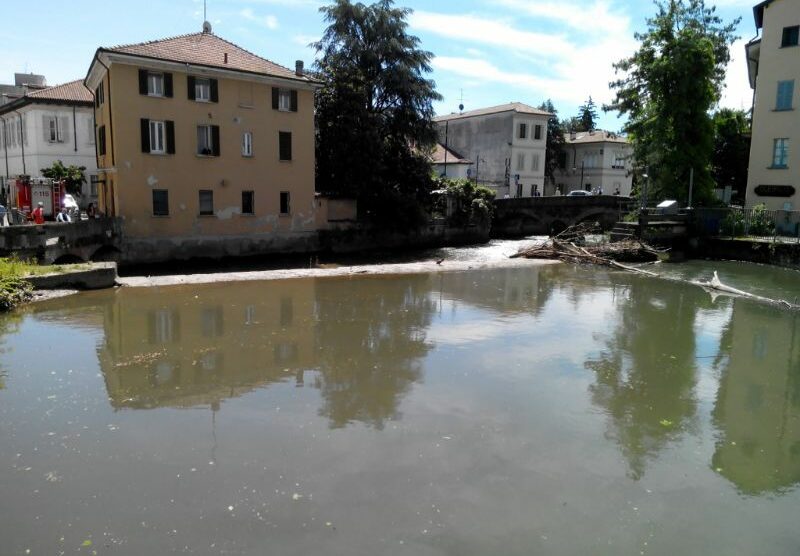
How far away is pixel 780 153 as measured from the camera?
34.1 meters

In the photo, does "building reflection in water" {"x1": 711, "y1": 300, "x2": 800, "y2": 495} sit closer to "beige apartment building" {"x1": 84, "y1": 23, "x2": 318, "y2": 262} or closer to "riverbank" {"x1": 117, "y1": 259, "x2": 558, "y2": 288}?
"riverbank" {"x1": 117, "y1": 259, "x2": 558, "y2": 288}

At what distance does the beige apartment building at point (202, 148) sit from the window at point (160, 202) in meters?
0.05

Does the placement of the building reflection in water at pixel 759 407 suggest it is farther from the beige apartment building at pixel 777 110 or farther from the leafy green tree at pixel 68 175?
the leafy green tree at pixel 68 175

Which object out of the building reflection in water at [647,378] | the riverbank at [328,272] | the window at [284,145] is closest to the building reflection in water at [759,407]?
the building reflection in water at [647,378]

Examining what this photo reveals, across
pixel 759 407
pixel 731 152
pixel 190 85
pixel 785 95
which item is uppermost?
pixel 785 95

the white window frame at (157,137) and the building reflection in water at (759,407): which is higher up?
the white window frame at (157,137)

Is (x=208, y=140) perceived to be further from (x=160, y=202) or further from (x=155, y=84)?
(x=160, y=202)

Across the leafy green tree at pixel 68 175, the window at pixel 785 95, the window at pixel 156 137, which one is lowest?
the leafy green tree at pixel 68 175

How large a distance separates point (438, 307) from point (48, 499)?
14147 mm

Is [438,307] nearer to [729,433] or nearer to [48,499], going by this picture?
[729,433]

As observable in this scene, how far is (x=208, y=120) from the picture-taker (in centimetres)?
2980

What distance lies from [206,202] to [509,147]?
34.6 m

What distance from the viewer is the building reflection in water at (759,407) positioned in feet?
28.3

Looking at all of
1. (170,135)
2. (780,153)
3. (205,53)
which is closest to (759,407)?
(170,135)
